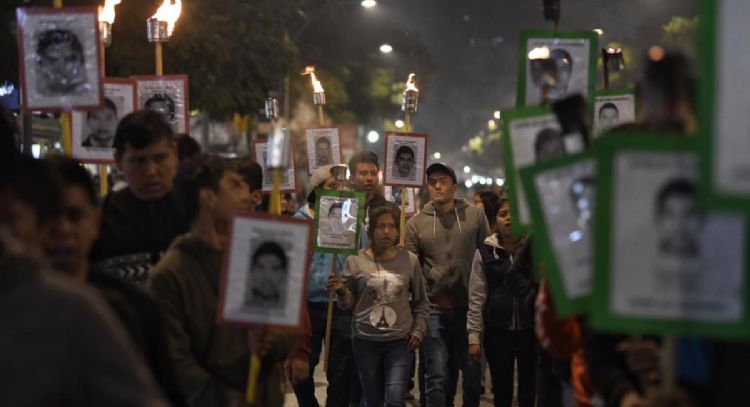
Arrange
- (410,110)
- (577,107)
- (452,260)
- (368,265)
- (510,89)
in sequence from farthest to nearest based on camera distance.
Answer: (510,89) < (410,110) < (452,260) < (368,265) < (577,107)

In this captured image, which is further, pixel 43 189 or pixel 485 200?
pixel 485 200

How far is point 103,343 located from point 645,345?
2211mm

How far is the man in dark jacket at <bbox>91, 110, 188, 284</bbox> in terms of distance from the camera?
634 centimetres

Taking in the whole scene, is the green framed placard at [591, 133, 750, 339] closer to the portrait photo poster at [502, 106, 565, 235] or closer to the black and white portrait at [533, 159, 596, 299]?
the black and white portrait at [533, 159, 596, 299]

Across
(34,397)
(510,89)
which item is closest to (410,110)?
(34,397)

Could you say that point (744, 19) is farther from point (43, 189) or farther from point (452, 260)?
point (452, 260)

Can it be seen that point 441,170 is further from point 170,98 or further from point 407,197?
point 407,197

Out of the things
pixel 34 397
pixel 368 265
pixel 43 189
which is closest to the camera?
pixel 34 397

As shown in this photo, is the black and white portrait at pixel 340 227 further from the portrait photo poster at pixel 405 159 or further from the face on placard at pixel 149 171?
the face on placard at pixel 149 171

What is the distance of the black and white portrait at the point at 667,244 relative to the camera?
3623 millimetres

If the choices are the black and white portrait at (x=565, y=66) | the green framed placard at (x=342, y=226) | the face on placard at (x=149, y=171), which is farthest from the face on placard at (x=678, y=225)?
the green framed placard at (x=342, y=226)

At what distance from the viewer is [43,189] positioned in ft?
11.1

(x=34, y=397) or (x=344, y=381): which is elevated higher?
(x=34, y=397)

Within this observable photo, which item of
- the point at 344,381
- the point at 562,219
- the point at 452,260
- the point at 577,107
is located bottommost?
the point at 344,381
